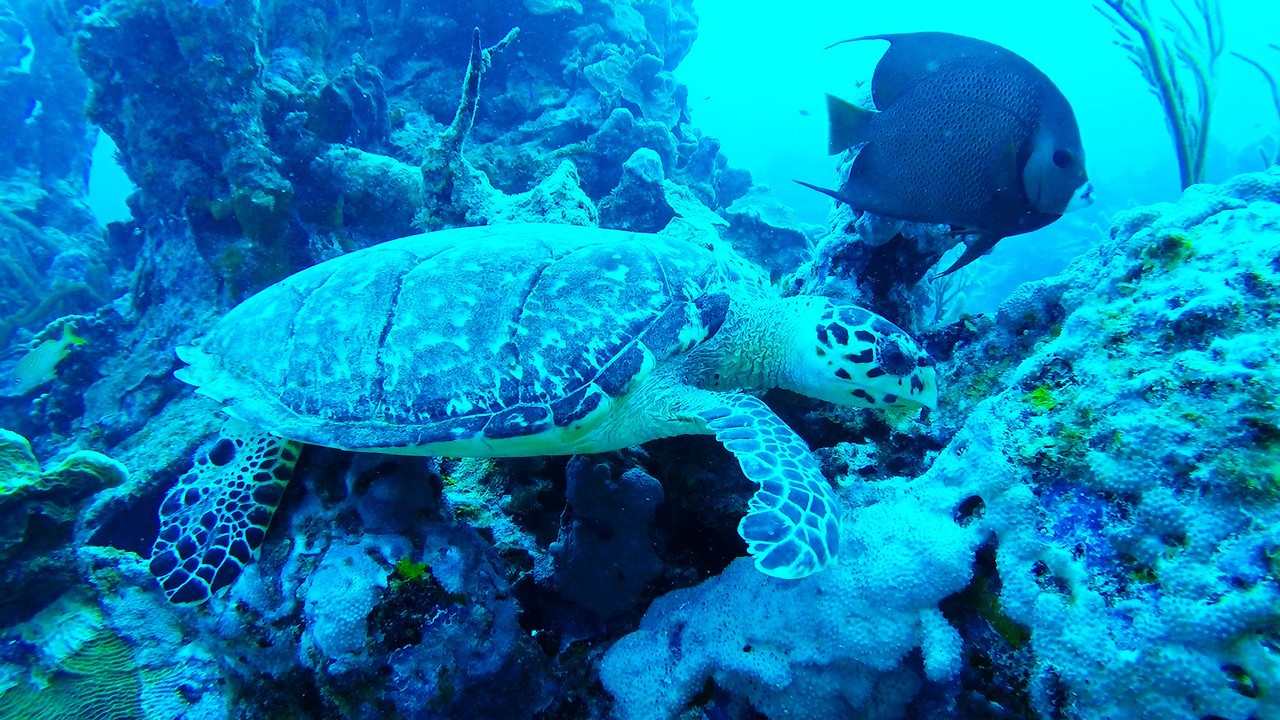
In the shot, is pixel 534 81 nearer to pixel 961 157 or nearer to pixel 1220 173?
pixel 961 157

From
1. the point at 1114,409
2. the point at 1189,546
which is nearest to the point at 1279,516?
the point at 1189,546

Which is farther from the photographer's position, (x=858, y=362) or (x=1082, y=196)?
(x=858, y=362)

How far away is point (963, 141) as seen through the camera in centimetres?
210

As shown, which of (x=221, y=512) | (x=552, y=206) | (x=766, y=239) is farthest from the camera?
(x=766, y=239)

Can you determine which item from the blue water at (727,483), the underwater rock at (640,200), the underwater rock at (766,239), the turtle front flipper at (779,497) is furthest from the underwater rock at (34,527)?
the underwater rock at (766,239)

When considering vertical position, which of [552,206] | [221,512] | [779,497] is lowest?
[221,512]

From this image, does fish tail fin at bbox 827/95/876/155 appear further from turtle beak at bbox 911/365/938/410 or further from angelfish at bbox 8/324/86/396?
angelfish at bbox 8/324/86/396

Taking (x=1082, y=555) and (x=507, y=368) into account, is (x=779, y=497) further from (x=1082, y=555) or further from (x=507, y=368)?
(x=507, y=368)

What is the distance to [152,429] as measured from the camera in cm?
542

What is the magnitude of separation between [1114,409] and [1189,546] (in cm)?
41

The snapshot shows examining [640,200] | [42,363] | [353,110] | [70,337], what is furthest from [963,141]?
[42,363]

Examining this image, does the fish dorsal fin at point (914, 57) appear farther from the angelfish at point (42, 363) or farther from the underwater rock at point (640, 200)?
the angelfish at point (42, 363)

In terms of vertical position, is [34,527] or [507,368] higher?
[507,368]

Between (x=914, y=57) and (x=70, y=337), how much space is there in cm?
942
